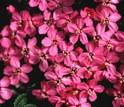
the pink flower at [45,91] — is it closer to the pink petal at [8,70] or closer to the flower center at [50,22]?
the pink petal at [8,70]

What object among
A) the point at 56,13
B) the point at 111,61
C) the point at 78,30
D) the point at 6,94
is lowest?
the point at 6,94

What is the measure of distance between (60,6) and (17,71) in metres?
0.52

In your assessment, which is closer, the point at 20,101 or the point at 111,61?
the point at 111,61

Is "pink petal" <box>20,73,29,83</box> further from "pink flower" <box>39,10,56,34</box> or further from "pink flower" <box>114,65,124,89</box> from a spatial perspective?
"pink flower" <box>114,65,124,89</box>

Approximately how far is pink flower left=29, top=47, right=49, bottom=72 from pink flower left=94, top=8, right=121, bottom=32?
404mm

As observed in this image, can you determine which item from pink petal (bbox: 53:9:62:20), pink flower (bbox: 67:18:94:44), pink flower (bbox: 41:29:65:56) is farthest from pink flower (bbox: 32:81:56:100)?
pink petal (bbox: 53:9:62:20)

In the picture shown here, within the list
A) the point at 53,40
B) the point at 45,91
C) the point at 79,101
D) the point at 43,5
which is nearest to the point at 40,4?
the point at 43,5

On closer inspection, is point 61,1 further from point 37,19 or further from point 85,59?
point 85,59

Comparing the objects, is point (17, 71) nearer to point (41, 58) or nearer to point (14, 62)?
point (14, 62)

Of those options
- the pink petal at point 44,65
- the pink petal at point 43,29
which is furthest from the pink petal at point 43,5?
the pink petal at point 44,65

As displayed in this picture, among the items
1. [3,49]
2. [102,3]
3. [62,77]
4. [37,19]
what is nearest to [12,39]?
[3,49]

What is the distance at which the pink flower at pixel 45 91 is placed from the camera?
75.5 inches

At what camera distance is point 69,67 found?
1.90 metres

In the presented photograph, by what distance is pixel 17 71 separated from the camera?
1.97 meters
